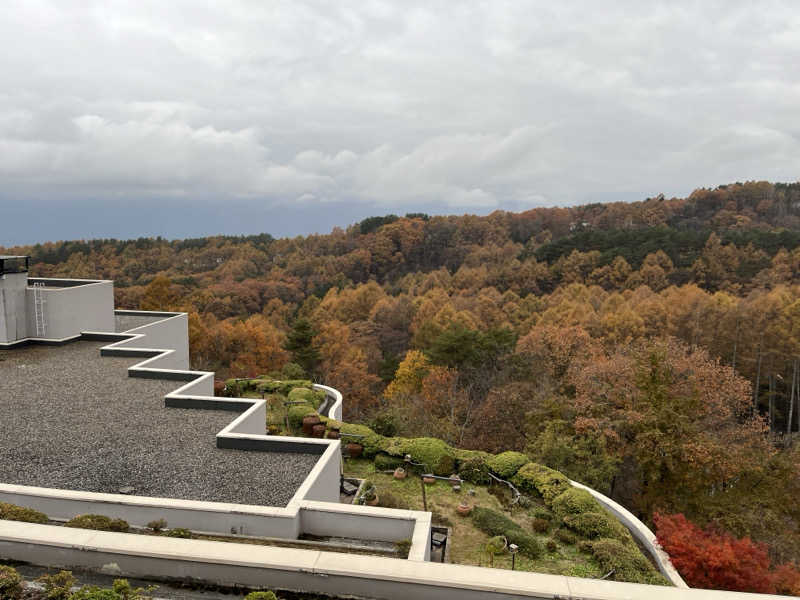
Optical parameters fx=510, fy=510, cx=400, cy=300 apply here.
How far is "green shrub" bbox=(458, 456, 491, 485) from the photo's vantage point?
14.4 metres

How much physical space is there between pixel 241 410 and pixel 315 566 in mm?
6957

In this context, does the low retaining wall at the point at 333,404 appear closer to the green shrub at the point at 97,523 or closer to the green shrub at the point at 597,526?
the green shrub at the point at 597,526

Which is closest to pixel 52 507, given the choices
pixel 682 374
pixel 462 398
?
pixel 682 374

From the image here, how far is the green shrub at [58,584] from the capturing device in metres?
5.45

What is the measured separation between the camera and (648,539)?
11844mm

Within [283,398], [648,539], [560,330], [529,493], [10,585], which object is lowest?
[648,539]

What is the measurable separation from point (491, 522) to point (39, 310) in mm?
16686

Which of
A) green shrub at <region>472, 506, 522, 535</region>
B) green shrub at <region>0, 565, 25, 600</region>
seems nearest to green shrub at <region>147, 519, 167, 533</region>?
green shrub at <region>0, 565, 25, 600</region>

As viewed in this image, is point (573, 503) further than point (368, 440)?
No

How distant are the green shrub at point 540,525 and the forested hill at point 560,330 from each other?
15.4 ft

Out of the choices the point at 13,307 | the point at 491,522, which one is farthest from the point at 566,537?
the point at 13,307

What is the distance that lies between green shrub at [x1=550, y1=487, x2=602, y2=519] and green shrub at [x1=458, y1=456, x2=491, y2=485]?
2135 mm

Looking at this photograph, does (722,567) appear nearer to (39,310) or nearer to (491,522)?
(491,522)

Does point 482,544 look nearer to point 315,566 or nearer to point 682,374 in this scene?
point 315,566
